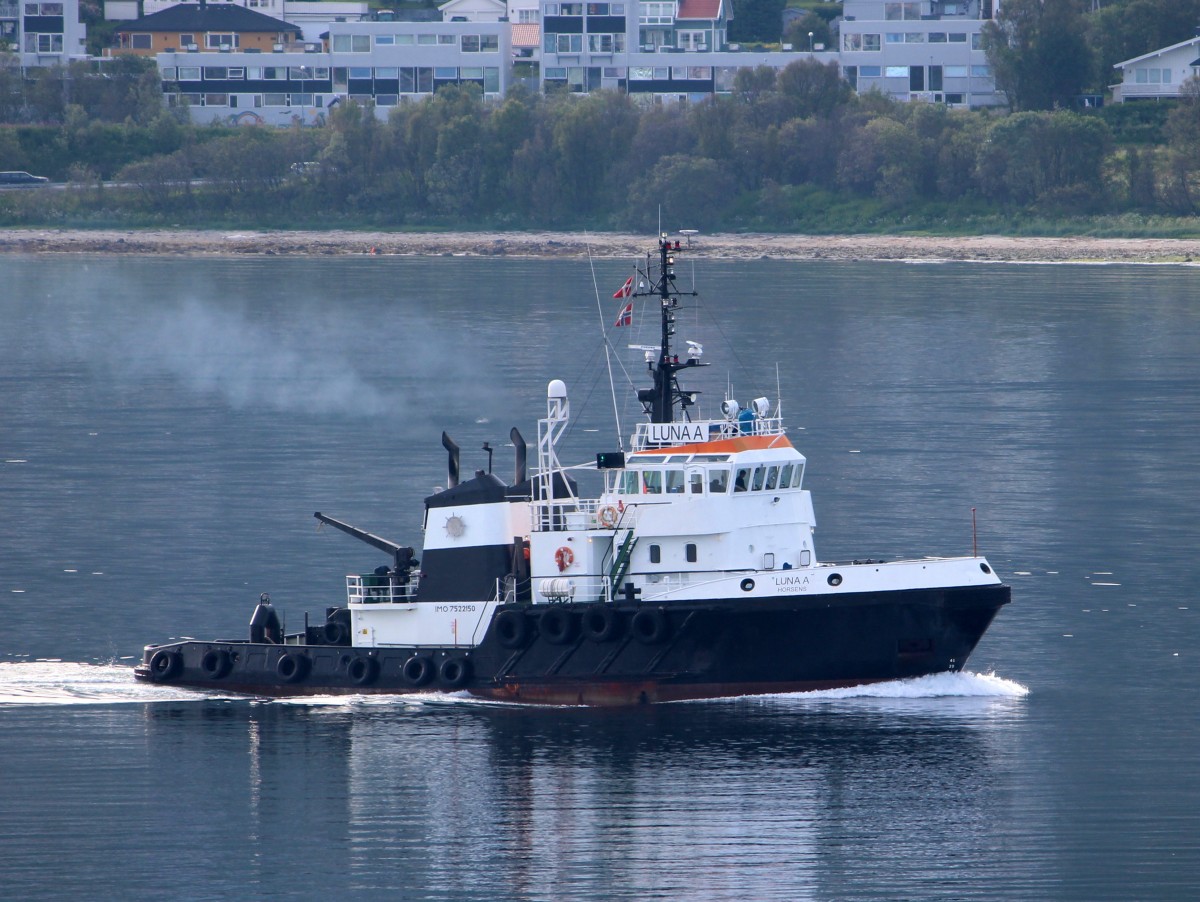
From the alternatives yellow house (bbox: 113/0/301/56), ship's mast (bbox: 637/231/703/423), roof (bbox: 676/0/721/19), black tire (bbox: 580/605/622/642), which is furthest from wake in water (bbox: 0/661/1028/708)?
yellow house (bbox: 113/0/301/56)

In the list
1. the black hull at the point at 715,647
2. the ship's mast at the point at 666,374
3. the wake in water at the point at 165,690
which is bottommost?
the wake in water at the point at 165,690

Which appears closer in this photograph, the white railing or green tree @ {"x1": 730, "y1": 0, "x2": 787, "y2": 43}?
the white railing

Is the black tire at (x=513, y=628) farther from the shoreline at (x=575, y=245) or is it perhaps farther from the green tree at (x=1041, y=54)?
the green tree at (x=1041, y=54)

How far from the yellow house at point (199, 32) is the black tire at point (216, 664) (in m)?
140

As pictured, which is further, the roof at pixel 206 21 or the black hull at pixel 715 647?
the roof at pixel 206 21

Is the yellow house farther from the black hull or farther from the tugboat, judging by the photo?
the black hull

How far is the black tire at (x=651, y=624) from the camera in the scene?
32.4m

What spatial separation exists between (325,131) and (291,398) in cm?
8155

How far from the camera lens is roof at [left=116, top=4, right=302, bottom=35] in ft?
553

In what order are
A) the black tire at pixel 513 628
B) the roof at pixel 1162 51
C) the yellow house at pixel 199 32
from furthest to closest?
the yellow house at pixel 199 32
the roof at pixel 1162 51
the black tire at pixel 513 628

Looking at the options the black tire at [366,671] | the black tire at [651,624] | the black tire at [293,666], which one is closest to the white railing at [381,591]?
the black tire at [366,671]

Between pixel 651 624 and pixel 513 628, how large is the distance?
7.81 feet

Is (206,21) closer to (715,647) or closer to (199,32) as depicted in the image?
(199,32)

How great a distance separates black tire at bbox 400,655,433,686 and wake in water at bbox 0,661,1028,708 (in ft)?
0.82
